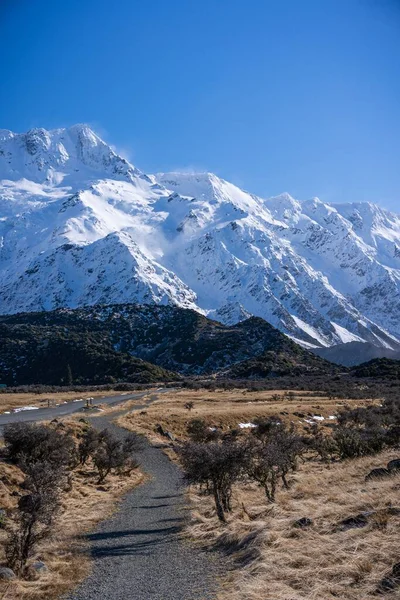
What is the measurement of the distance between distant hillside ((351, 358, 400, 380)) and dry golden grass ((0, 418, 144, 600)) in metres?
106

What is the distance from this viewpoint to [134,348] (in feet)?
556

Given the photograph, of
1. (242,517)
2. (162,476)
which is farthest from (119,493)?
(242,517)

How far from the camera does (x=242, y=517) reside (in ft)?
50.3

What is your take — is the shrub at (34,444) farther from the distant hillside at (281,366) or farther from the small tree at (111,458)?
the distant hillside at (281,366)

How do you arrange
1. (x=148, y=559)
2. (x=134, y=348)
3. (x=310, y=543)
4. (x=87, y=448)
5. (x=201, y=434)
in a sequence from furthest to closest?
(x=134, y=348) → (x=201, y=434) → (x=87, y=448) → (x=148, y=559) → (x=310, y=543)

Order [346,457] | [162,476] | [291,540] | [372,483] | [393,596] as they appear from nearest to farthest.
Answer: [393,596] < [291,540] < [372,483] < [162,476] < [346,457]

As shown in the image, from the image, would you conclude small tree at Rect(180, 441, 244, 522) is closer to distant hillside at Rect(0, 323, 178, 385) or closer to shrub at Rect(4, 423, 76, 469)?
shrub at Rect(4, 423, 76, 469)

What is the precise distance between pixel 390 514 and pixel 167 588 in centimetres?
568

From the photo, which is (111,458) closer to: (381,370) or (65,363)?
(65,363)

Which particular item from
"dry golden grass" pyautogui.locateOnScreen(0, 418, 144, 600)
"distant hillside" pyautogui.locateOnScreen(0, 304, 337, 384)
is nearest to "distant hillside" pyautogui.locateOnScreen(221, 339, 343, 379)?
"distant hillside" pyautogui.locateOnScreen(0, 304, 337, 384)

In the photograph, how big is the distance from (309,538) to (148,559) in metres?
4.21

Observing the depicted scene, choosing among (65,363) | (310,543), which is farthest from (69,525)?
(65,363)

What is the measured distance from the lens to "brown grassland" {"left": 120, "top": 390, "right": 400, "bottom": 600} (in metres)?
9.04

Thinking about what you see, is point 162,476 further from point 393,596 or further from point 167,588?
point 393,596
